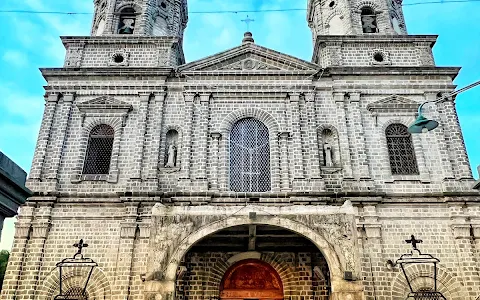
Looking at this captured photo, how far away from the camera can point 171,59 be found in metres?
17.0

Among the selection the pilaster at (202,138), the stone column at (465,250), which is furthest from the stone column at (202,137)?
the stone column at (465,250)

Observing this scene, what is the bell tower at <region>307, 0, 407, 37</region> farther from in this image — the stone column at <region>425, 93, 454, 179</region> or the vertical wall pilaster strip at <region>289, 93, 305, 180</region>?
the vertical wall pilaster strip at <region>289, 93, 305, 180</region>

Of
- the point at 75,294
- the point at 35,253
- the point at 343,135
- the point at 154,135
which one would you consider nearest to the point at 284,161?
the point at 343,135

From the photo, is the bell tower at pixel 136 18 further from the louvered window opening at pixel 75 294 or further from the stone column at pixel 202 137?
the louvered window opening at pixel 75 294

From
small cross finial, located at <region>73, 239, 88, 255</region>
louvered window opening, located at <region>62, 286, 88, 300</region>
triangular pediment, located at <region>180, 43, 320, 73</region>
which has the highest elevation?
triangular pediment, located at <region>180, 43, 320, 73</region>

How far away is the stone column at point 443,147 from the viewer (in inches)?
564

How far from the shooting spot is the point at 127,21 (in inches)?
730

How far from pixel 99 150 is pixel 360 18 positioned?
12278 mm

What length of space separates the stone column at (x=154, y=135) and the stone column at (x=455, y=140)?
409 inches

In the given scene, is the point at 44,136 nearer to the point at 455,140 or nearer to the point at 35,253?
the point at 35,253

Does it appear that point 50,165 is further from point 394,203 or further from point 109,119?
point 394,203

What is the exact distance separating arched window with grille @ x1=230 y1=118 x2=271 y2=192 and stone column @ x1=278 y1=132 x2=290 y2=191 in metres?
0.48

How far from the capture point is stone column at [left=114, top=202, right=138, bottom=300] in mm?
12672

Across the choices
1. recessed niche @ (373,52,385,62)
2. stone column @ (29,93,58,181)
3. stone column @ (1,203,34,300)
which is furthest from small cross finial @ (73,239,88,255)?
recessed niche @ (373,52,385,62)
